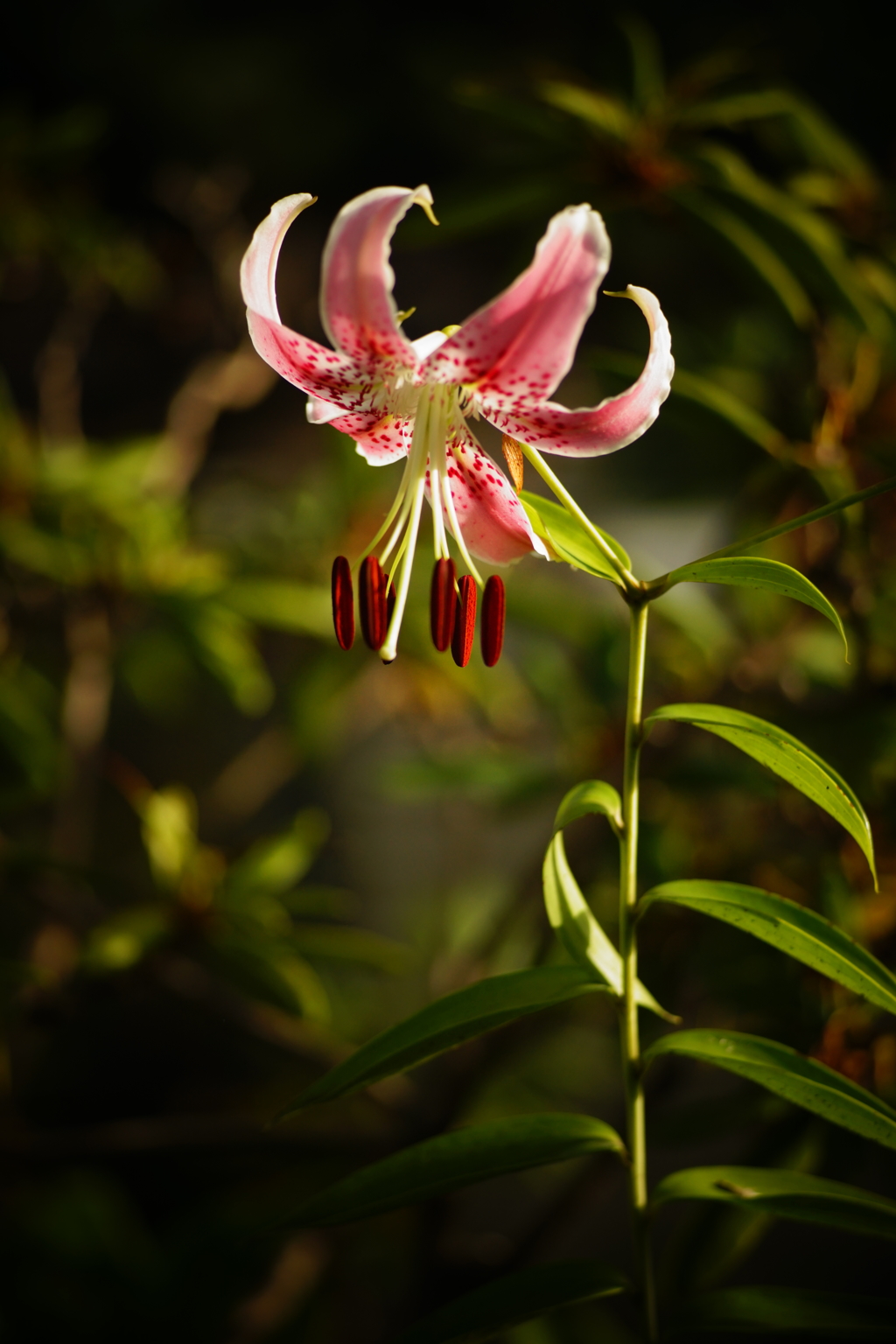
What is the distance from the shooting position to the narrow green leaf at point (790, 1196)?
1.01ft

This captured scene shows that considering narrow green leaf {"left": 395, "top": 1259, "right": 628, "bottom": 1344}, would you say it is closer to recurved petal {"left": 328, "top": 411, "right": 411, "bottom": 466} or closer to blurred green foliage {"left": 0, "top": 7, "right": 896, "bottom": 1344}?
blurred green foliage {"left": 0, "top": 7, "right": 896, "bottom": 1344}

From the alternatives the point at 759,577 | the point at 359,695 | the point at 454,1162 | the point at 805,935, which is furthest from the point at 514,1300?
the point at 359,695

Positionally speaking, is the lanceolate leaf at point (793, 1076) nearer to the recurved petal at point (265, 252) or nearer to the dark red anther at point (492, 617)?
the dark red anther at point (492, 617)

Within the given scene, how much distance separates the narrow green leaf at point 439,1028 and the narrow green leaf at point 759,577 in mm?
143

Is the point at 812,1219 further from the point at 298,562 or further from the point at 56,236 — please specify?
the point at 56,236

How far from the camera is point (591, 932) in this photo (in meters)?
0.32

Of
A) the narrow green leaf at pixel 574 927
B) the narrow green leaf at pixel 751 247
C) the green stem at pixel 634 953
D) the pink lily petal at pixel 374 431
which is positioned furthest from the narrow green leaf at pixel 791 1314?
the narrow green leaf at pixel 751 247

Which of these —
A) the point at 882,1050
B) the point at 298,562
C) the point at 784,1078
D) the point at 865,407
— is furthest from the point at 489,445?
the point at 784,1078

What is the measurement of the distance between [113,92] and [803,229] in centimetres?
108

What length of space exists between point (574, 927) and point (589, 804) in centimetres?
5

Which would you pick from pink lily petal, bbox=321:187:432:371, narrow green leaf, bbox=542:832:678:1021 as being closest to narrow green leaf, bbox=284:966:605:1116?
narrow green leaf, bbox=542:832:678:1021

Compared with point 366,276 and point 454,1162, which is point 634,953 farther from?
point 366,276

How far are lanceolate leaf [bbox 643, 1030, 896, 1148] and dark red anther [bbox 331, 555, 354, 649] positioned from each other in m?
0.19

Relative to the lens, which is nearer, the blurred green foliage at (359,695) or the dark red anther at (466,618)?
the dark red anther at (466,618)
